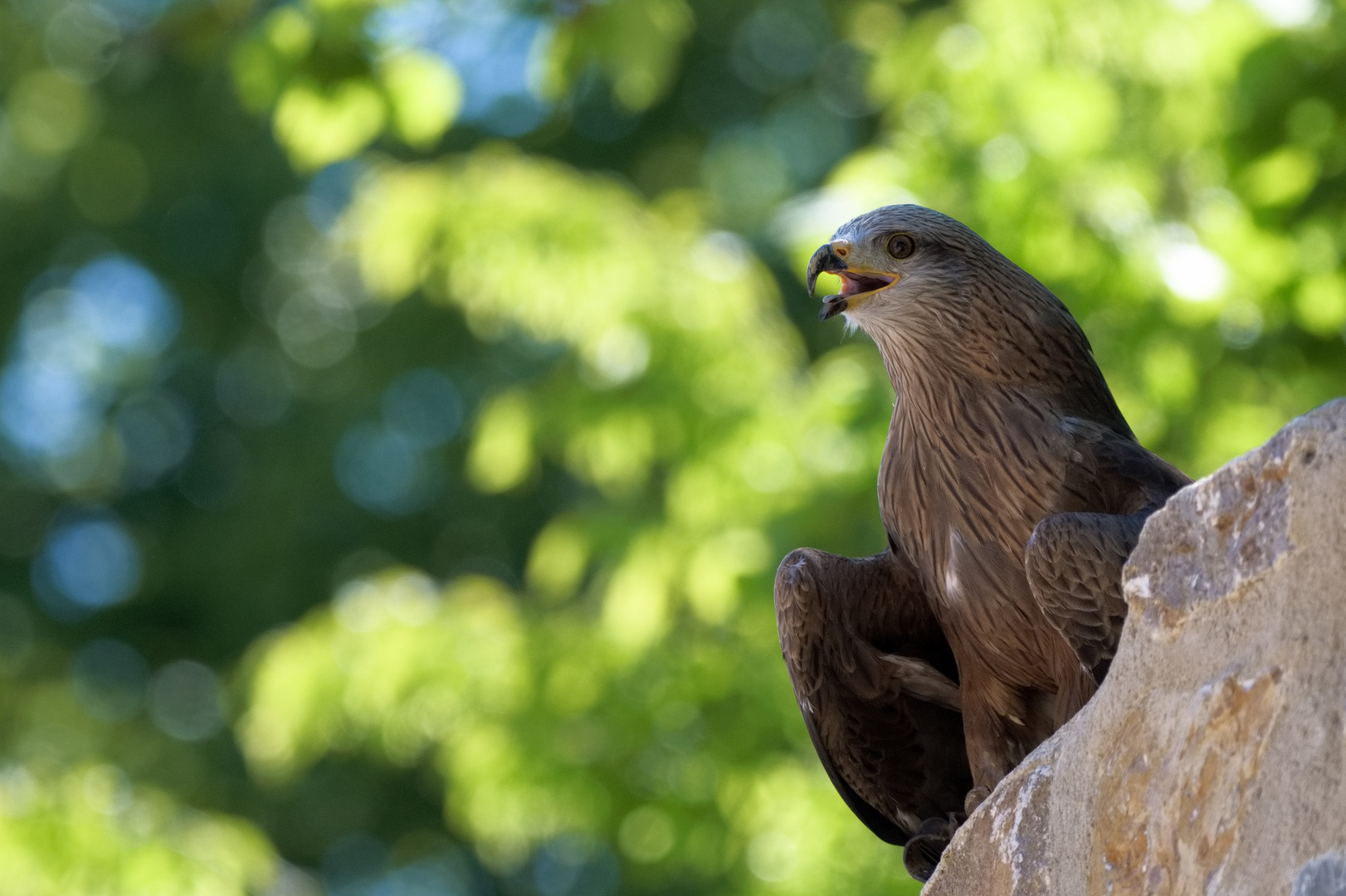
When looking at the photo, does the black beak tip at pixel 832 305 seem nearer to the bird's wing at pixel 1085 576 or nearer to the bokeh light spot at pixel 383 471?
the bird's wing at pixel 1085 576

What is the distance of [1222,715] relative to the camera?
181 cm

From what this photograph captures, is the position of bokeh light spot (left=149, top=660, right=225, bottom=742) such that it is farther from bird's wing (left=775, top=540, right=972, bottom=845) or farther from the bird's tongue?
the bird's tongue

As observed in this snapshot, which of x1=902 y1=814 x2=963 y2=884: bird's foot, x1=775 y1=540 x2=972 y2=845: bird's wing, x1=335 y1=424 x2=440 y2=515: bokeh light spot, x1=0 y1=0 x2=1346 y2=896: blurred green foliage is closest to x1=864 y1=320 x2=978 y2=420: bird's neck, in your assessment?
x1=775 y1=540 x2=972 y2=845: bird's wing

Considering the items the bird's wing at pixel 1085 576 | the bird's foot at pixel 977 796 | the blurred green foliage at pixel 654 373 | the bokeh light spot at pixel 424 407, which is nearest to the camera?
the bird's wing at pixel 1085 576

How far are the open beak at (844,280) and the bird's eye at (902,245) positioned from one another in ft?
0.16

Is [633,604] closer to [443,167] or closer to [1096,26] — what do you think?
[443,167]

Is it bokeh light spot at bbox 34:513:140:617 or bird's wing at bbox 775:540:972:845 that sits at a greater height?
bird's wing at bbox 775:540:972:845

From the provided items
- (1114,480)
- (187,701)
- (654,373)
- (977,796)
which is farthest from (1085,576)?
(187,701)

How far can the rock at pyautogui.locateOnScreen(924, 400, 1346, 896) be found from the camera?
1683mm

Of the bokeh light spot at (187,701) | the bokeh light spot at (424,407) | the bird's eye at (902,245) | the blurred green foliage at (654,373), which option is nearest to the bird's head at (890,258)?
the bird's eye at (902,245)

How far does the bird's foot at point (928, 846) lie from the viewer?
2605 mm

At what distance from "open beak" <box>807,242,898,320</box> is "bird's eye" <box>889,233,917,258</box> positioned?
0.16 ft

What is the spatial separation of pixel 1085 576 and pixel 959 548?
30 centimetres

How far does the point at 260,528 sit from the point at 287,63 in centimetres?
738
